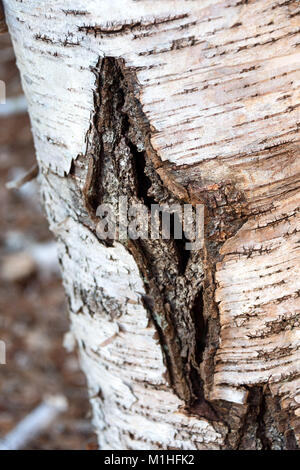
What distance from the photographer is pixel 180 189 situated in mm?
842

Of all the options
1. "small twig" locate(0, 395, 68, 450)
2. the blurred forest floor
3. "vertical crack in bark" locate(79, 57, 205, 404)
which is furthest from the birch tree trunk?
"small twig" locate(0, 395, 68, 450)

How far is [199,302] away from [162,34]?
1.53ft

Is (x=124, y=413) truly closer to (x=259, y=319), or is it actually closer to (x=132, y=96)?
(x=259, y=319)

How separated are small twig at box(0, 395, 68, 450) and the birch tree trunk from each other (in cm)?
100

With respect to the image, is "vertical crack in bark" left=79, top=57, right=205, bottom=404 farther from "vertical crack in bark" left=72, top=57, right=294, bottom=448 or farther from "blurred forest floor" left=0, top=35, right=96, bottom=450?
"blurred forest floor" left=0, top=35, right=96, bottom=450

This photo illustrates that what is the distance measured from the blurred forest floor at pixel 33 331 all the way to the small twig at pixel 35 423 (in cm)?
3

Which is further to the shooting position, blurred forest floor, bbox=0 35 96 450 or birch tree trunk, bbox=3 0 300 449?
blurred forest floor, bbox=0 35 96 450

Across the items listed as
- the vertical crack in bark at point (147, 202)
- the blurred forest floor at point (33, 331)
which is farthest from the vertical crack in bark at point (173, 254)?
the blurred forest floor at point (33, 331)

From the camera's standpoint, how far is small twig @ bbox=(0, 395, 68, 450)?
1984 millimetres

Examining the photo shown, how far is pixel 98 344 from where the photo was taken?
1.12 m

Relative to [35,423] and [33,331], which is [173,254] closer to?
[35,423]

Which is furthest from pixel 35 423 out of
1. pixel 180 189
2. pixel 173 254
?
pixel 180 189
